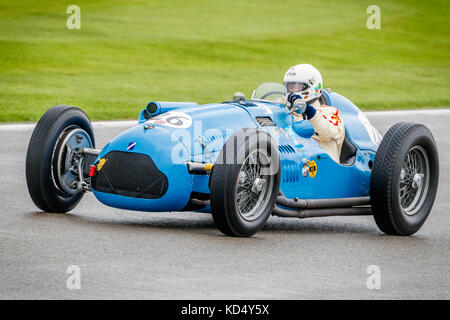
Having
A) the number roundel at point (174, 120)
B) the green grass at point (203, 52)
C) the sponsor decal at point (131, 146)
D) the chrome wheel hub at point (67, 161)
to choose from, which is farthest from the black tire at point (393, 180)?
the green grass at point (203, 52)

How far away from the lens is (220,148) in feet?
27.8

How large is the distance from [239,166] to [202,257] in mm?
857

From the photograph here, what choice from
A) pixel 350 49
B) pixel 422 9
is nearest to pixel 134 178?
pixel 350 49

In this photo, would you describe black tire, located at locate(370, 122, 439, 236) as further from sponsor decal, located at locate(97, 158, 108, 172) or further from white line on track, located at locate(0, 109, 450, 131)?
white line on track, located at locate(0, 109, 450, 131)

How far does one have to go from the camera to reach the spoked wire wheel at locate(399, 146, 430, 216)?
30.3 feet

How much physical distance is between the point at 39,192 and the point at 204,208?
1.58m

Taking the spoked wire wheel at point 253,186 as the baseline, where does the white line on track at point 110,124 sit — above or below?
above

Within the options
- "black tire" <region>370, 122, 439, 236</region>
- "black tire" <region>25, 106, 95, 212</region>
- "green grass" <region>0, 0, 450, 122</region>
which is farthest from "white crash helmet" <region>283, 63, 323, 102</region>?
"green grass" <region>0, 0, 450, 122</region>

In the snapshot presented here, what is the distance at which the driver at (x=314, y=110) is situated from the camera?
30.3 ft

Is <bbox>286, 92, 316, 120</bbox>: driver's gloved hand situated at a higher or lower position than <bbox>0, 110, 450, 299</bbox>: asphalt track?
higher

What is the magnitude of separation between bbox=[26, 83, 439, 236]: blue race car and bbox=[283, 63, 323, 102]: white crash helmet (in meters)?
0.11

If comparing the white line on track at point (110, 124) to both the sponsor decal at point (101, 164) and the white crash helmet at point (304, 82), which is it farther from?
the sponsor decal at point (101, 164)

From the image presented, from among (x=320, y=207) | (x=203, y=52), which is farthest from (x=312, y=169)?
(x=203, y=52)

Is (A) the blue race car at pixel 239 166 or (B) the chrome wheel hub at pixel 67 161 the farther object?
(B) the chrome wheel hub at pixel 67 161
